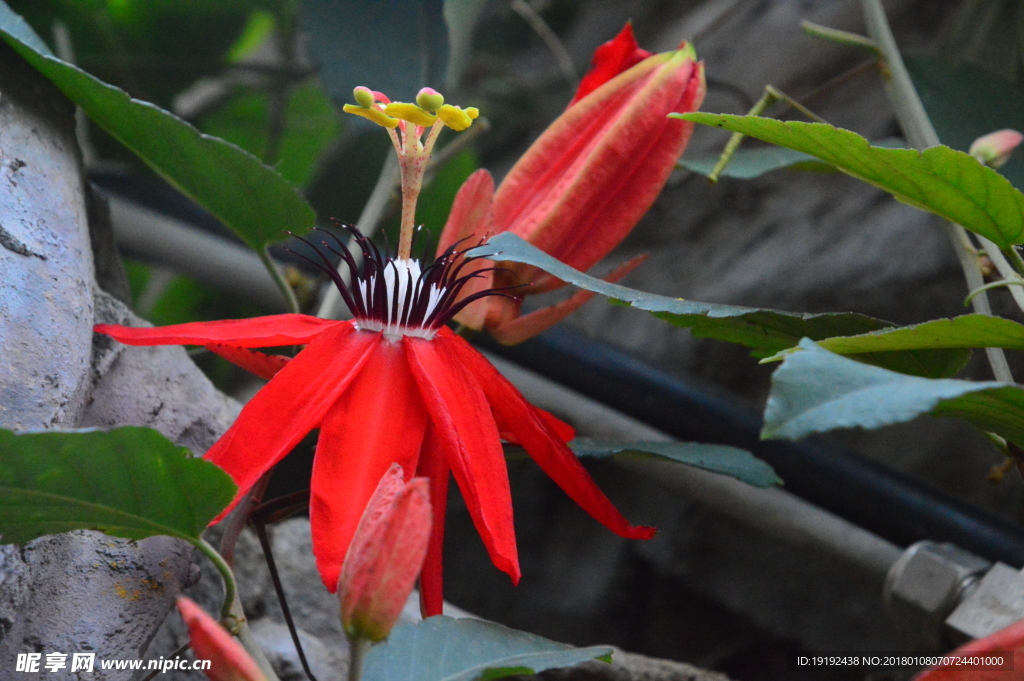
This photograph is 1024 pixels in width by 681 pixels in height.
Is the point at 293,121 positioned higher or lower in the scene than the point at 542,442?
higher

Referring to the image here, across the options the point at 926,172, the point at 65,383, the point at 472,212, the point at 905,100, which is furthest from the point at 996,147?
the point at 65,383

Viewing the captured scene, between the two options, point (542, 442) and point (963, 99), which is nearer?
point (542, 442)

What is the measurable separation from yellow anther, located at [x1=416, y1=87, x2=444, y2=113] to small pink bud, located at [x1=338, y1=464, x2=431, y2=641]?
0.18 metres

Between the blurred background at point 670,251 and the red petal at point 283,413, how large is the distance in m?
0.36

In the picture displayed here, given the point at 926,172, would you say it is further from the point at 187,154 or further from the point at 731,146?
the point at 187,154

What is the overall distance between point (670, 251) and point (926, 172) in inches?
29.0

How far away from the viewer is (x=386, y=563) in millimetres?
272

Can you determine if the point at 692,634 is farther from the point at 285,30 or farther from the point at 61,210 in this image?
the point at 285,30

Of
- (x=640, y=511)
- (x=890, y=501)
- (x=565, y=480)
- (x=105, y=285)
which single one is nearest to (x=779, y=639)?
(x=640, y=511)

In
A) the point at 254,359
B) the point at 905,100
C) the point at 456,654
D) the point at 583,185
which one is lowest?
the point at 456,654

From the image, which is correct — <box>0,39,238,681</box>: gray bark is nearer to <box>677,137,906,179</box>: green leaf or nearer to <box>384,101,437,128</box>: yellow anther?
<box>384,101,437,128</box>: yellow anther

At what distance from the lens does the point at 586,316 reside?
1.13 m

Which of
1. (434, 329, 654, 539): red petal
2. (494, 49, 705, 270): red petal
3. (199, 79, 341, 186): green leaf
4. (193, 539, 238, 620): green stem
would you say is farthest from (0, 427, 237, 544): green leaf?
(199, 79, 341, 186): green leaf

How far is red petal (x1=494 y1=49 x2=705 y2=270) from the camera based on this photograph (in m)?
0.46
